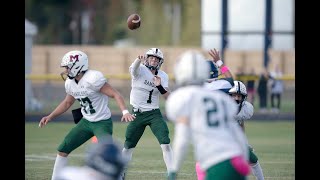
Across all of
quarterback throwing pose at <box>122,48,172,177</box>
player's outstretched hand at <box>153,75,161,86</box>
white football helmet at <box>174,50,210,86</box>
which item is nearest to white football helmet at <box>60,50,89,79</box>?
quarterback throwing pose at <box>122,48,172,177</box>

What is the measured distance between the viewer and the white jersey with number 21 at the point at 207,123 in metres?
7.59

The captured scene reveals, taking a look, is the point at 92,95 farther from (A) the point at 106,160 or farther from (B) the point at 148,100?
(A) the point at 106,160

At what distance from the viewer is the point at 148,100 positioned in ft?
41.5

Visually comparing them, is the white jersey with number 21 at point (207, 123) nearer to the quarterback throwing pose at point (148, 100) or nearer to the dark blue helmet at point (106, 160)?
the dark blue helmet at point (106, 160)

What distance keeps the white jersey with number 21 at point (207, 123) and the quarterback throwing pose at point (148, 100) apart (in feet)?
14.8

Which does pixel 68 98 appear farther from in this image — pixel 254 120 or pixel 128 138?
pixel 254 120

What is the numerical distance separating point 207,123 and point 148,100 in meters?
5.03

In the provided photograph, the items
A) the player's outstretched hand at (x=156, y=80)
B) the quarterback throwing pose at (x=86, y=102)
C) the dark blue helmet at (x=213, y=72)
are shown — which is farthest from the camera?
the player's outstretched hand at (x=156, y=80)

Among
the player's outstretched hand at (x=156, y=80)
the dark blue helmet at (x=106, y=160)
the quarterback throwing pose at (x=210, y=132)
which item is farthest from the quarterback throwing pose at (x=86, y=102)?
the dark blue helmet at (x=106, y=160)

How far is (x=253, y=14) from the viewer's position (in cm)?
3622

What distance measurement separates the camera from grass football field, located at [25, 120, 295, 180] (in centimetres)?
1338

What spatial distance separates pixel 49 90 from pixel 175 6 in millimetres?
30305

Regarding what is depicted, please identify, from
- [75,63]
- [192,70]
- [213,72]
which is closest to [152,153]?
[75,63]

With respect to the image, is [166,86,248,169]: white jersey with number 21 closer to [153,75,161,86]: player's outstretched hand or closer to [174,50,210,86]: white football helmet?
[174,50,210,86]: white football helmet
